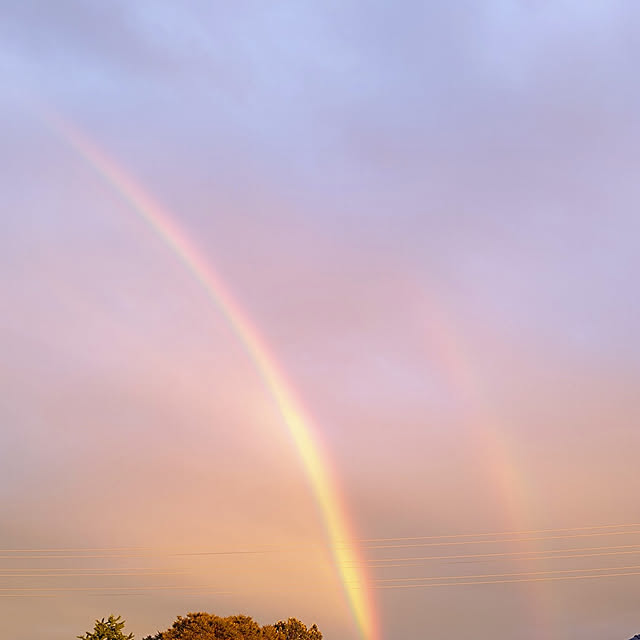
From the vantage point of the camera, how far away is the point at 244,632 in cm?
10200

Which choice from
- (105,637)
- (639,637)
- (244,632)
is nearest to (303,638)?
(244,632)

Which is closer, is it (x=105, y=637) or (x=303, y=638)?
(x=105, y=637)

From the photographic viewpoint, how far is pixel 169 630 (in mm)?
100500

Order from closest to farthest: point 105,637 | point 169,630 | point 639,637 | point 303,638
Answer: point 105,637 < point 169,630 < point 303,638 < point 639,637

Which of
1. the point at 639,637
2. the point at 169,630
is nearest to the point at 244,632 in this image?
the point at 169,630

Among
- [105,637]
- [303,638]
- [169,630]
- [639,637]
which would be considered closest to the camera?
[105,637]

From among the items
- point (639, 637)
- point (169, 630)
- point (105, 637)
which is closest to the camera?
point (105, 637)

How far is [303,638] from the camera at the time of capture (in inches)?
5482

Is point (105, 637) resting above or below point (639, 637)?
below

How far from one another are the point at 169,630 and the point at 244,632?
8873mm

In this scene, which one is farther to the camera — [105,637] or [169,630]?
[169,630]

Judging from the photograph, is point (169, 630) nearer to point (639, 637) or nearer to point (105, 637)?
point (105, 637)

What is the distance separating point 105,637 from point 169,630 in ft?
61.0

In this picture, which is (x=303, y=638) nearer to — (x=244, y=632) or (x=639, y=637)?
(x=244, y=632)
